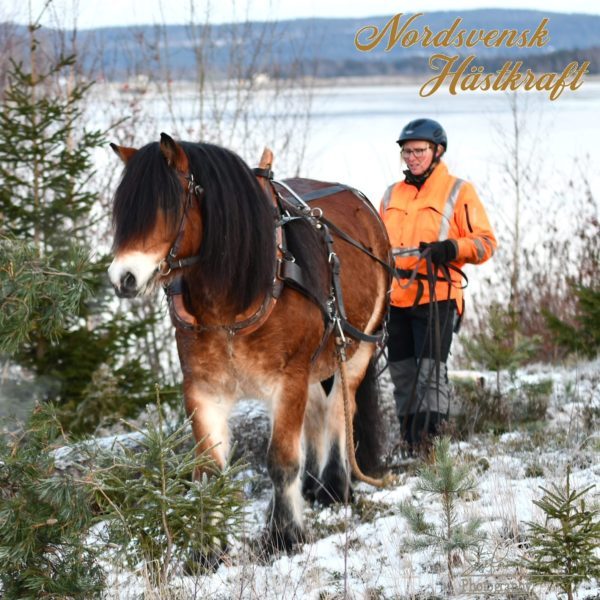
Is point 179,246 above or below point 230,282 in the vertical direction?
above

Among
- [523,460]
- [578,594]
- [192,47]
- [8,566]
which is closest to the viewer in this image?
[8,566]

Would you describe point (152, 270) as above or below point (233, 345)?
above

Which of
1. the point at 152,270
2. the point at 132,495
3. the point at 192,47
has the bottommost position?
the point at 132,495

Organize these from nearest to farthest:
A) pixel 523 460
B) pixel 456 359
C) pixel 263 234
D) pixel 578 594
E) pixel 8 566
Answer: pixel 8 566, pixel 578 594, pixel 263 234, pixel 523 460, pixel 456 359

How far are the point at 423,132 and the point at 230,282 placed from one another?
7.03ft

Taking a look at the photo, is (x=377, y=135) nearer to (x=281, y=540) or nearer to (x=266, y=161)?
(x=266, y=161)

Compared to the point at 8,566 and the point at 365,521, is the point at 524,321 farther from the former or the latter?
the point at 8,566

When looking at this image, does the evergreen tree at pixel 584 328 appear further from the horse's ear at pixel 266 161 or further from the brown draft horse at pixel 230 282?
the horse's ear at pixel 266 161

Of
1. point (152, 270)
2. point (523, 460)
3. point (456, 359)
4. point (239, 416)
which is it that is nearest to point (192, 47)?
point (456, 359)

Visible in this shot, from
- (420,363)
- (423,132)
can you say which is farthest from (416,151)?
(420,363)

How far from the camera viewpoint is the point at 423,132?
592cm

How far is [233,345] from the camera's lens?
174 inches

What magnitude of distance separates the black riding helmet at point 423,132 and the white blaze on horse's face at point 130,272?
258 centimetres

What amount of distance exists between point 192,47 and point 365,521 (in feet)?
29.4
